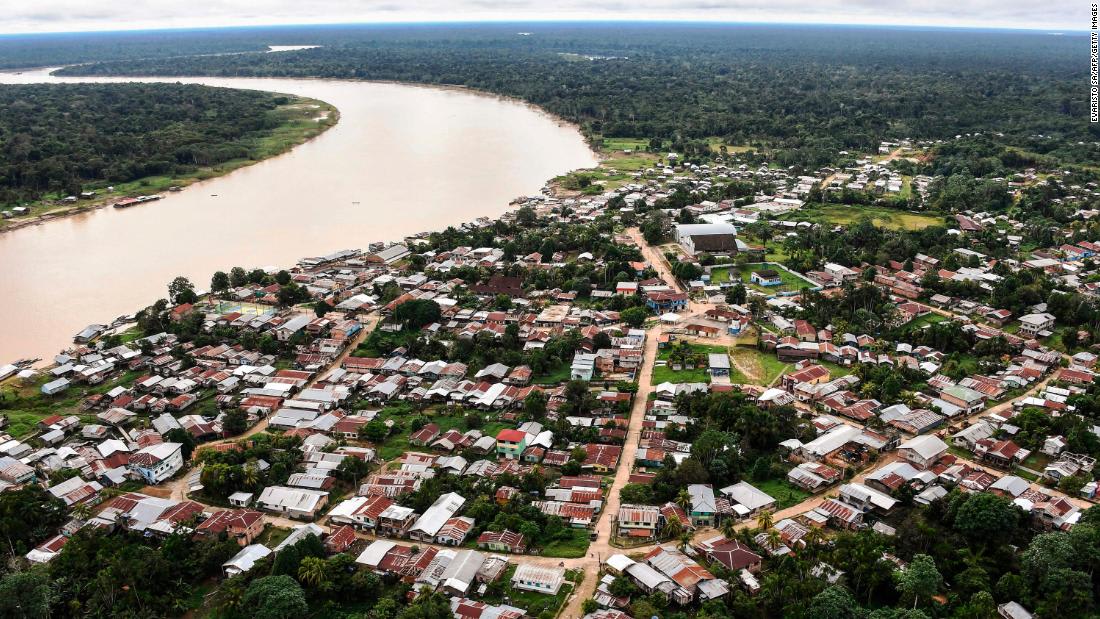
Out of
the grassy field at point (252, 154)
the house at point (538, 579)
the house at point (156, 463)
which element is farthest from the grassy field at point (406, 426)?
the grassy field at point (252, 154)

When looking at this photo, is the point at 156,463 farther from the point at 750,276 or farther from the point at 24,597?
the point at 750,276

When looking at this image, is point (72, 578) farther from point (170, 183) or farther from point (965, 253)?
point (170, 183)

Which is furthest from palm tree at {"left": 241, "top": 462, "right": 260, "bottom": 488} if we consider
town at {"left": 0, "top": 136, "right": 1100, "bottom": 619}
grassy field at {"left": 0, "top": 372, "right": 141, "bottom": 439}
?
grassy field at {"left": 0, "top": 372, "right": 141, "bottom": 439}

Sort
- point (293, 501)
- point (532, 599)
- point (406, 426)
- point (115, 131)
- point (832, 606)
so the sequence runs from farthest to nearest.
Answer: point (115, 131) < point (406, 426) < point (293, 501) < point (532, 599) < point (832, 606)

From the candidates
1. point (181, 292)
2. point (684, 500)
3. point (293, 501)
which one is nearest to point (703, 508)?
point (684, 500)

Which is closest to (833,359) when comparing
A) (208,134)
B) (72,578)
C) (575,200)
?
(72,578)

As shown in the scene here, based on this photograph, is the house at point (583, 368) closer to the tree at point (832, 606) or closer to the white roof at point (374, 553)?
the white roof at point (374, 553)

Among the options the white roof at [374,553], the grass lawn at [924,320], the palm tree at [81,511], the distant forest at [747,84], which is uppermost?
the distant forest at [747,84]

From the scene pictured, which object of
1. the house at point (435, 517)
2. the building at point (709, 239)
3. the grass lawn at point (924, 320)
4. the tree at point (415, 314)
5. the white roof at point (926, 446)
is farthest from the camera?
the building at point (709, 239)
